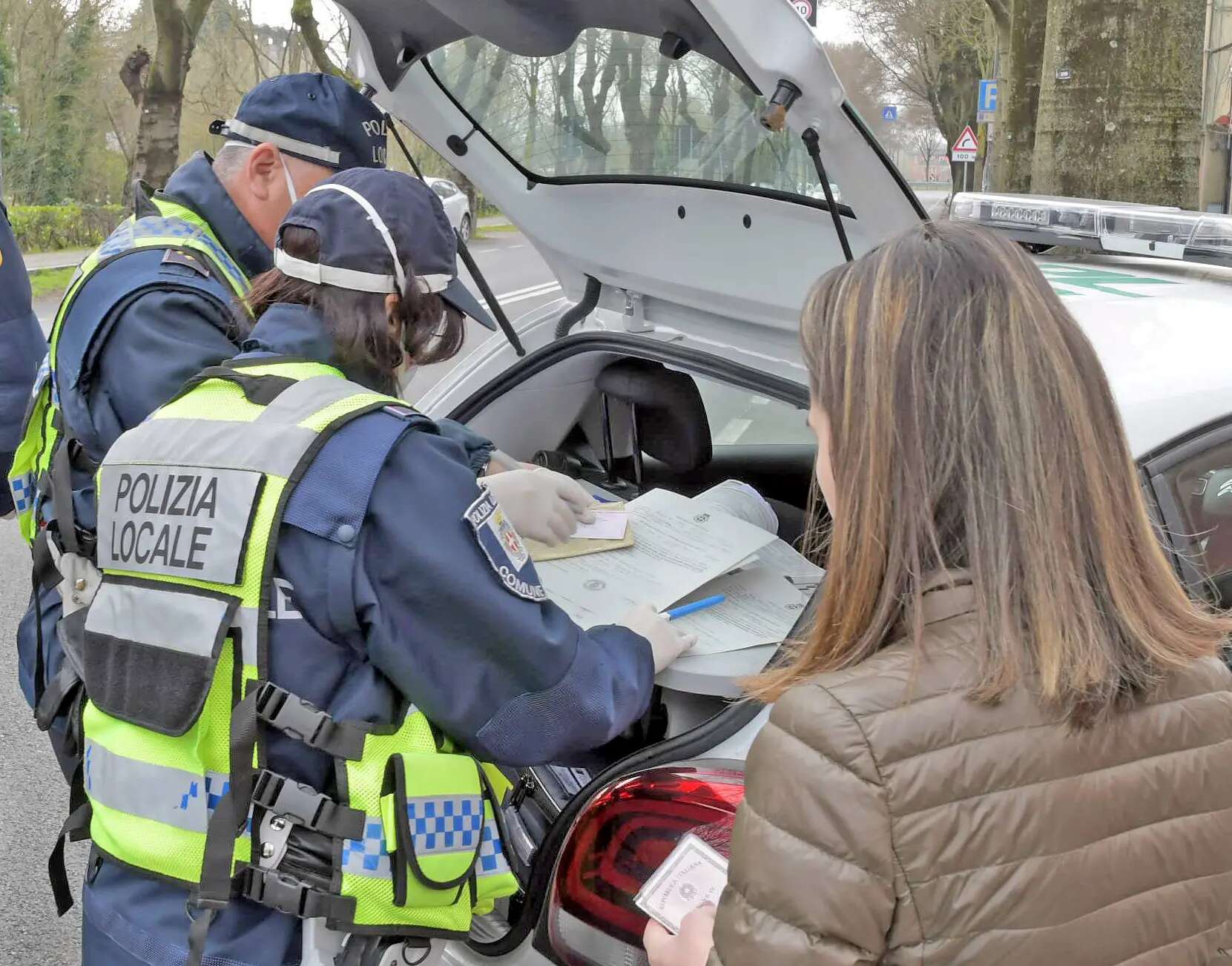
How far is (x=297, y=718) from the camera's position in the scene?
134cm

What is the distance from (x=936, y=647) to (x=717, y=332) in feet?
5.43

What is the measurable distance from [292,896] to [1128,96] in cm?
523

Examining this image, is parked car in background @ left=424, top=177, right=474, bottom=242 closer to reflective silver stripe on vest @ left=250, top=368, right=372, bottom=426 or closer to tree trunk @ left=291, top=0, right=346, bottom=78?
tree trunk @ left=291, top=0, right=346, bottom=78

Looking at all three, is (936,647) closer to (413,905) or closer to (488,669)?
(488,669)

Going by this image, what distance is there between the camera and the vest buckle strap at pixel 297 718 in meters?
1.34

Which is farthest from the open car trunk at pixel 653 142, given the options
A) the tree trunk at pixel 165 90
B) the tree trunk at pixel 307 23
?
the tree trunk at pixel 165 90

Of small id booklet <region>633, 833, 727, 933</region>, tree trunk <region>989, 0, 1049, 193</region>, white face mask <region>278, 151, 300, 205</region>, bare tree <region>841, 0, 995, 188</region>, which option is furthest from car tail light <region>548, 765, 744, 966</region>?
bare tree <region>841, 0, 995, 188</region>

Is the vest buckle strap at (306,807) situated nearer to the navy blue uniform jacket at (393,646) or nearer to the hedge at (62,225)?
the navy blue uniform jacket at (393,646)

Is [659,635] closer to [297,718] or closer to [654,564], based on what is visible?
[654,564]

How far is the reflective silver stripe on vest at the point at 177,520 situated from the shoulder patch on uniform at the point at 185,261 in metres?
0.71

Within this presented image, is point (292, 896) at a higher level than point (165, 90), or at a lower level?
lower

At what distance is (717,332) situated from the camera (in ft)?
8.50

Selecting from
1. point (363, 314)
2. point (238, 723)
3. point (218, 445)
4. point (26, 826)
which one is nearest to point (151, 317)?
point (363, 314)

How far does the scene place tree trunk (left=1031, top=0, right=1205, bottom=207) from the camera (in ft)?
17.1
